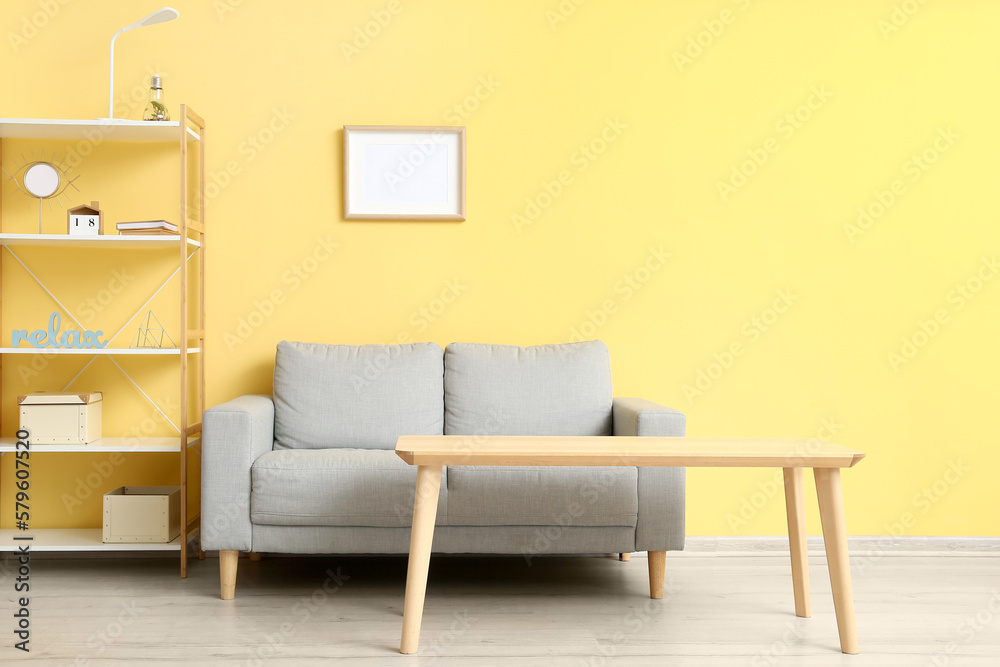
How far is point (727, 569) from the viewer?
110 inches

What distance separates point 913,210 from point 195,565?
10.2 ft

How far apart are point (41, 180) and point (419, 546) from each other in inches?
80.5

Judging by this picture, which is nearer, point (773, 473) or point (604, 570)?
point (604, 570)

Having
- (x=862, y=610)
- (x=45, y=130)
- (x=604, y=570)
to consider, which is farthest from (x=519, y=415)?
(x=45, y=130)

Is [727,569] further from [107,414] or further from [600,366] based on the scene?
[107,414]

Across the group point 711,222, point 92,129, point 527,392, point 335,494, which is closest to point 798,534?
point 527,392

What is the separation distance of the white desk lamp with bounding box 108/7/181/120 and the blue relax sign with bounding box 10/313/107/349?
79 cm

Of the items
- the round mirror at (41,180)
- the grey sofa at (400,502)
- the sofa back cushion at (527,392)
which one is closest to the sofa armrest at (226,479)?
the grey sofa at (400,502)

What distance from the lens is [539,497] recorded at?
2.39 meters

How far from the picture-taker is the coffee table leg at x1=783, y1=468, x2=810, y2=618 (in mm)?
2273

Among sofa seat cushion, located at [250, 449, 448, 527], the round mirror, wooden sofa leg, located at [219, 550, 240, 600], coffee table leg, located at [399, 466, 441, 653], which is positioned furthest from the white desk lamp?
coffee table leg, located at [399, 466, 441, 653]

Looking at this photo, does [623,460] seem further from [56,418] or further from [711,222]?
[56,418]

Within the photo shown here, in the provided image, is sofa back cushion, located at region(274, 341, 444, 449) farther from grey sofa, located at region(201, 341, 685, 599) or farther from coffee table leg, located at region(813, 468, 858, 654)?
coffee table leg, located at region(813, 468, 858, 654)

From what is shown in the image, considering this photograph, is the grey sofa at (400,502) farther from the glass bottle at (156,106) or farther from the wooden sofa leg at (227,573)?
the glass bottle at (156,106)
